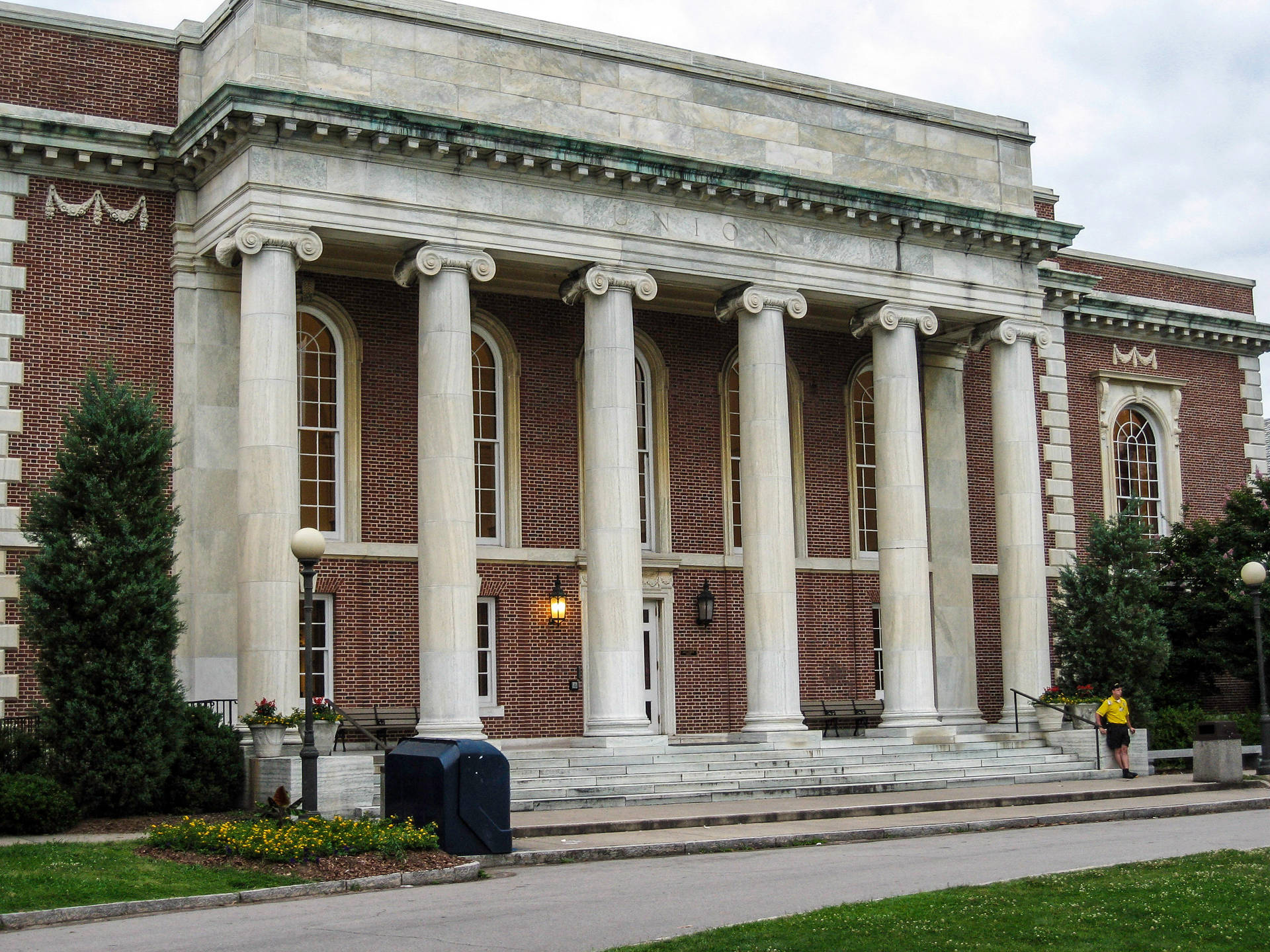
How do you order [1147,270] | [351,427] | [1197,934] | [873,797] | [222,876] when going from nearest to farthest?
[1197,934] < [222,876] < [873,797] < [351,427] < [1147,270]

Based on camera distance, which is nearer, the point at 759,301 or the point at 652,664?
the point at 759,301

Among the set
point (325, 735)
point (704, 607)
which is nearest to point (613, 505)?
point (704, 607)

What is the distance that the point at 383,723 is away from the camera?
27.9 meters

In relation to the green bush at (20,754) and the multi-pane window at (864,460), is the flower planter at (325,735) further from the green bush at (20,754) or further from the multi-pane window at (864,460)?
the multi-pane window at (864,460)

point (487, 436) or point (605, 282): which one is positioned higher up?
point (605, 282)

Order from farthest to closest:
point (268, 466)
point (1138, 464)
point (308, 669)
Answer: point (1138, 464) → point (268, 466) → point (308, 669)

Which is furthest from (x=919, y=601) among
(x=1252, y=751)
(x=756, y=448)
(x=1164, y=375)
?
(x=1164, y=375)

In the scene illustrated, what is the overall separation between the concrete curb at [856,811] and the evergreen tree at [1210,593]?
28.5ft

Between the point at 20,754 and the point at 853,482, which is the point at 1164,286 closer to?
the point at 853,482

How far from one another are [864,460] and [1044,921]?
23.2 m

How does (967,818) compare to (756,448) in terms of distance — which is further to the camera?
(756,448)

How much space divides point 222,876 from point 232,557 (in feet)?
35.0

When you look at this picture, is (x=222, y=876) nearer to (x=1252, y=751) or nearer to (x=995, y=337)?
(x=995, y=337)

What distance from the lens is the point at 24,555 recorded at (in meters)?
25.2
